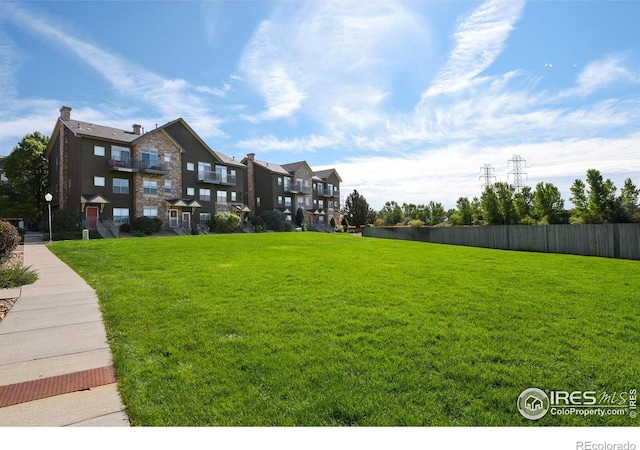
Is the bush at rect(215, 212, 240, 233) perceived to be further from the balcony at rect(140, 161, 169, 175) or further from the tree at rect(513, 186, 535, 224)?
the tree at rect(513, 186, 535, 224)

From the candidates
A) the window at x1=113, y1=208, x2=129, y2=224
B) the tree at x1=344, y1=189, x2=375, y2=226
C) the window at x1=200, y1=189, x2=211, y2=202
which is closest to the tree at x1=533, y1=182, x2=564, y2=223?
the tree at x1=344, y1=189, x2=375, y2=226

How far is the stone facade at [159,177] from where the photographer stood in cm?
2969

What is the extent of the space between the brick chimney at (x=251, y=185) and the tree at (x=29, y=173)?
20900 mm

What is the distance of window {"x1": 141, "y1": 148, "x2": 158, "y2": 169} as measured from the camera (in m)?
30.1

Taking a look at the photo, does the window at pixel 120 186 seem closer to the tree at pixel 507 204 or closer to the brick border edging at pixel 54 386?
the brick border edging at pixel 54 386

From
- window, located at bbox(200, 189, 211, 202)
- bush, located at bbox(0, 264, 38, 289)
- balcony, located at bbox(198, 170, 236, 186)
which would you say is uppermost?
balcony, located at bbox(198, 170, 236, 186)

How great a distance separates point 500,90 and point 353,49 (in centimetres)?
336

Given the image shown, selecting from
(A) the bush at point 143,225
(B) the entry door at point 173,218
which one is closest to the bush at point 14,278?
(A) the bush at point 143,225

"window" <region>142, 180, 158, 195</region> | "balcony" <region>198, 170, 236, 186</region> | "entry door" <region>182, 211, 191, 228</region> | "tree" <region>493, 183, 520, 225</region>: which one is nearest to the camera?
"window" <region>142, 180, 158, 195</region>

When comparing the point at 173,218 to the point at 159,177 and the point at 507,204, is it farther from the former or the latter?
the point at 507,204

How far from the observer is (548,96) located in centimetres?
786

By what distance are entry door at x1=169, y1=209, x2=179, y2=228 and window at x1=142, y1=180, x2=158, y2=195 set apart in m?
2.40

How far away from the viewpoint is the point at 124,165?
93.7 feet
